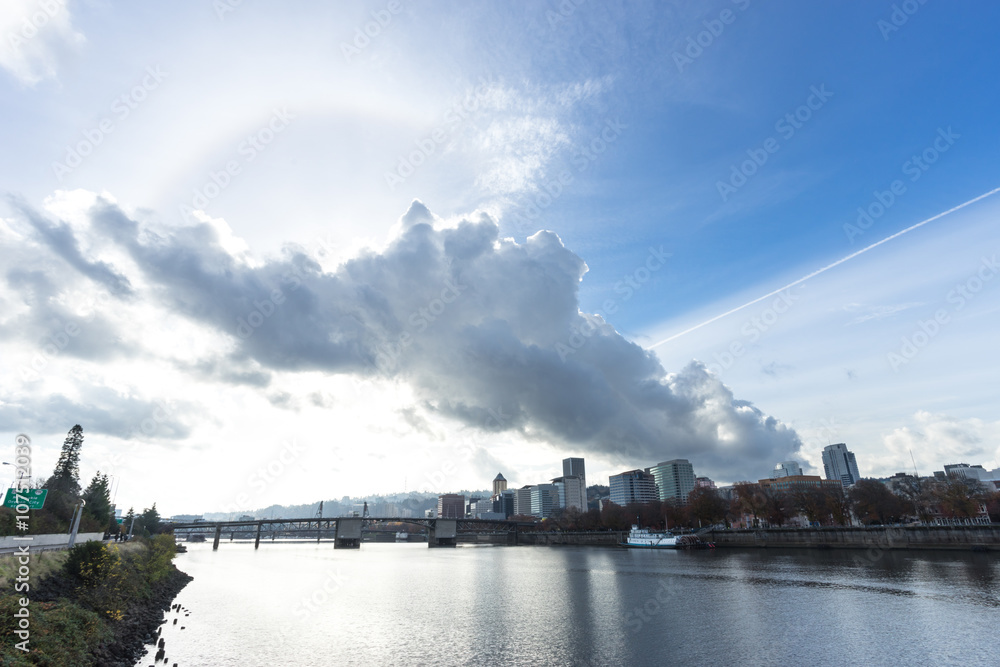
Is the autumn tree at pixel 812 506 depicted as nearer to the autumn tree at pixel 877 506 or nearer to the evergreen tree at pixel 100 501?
the autumn tree at pixel 877 506

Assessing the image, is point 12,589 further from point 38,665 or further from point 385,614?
point 385,614

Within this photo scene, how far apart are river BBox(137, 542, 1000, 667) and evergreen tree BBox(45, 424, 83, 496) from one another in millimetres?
81103

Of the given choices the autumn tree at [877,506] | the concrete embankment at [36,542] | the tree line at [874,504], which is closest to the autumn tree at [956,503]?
the tree line at [874,504]

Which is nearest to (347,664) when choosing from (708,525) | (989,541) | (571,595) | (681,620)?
(681,620)

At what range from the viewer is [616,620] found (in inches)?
1764

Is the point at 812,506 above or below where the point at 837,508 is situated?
above

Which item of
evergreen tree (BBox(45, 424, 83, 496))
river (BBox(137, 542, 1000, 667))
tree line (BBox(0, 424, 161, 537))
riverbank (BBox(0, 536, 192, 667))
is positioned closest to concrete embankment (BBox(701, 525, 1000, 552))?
river (BBox(137, 542, 1000, 667))

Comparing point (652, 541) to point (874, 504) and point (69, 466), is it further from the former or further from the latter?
point (69, 466)

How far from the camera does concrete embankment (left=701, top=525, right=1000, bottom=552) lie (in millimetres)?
94625

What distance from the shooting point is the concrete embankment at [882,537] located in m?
94.6

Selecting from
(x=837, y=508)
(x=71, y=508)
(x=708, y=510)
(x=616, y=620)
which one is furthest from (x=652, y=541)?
(x=71, y=508)

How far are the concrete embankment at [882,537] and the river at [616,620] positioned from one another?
22073mm

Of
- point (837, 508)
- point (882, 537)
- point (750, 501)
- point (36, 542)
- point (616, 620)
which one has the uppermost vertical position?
point (750, 501)

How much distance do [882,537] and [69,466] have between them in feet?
687
